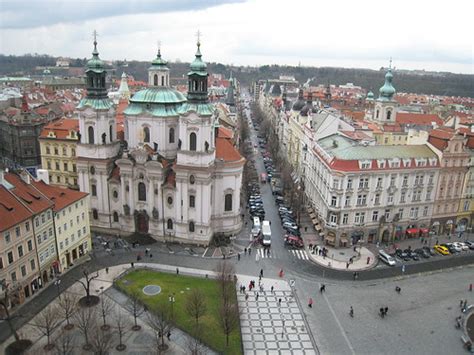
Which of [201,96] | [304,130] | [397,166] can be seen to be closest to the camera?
[201,96]

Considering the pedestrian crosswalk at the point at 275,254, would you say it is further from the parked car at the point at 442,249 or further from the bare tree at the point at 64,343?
the bare tree at the point at 64,343

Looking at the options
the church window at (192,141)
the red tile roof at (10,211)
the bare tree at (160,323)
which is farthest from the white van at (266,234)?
the red tile roof at (10,211)

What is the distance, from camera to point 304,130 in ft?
323

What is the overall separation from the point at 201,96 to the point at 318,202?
89.4 feet

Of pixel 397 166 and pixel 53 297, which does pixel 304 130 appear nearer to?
pixel 397 166

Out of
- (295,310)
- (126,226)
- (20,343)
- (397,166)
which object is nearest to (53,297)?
(20,343)

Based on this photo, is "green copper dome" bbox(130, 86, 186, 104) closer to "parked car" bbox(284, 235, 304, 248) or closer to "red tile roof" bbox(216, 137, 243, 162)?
"red tile roof" bbox(216, 137, 243, 162)

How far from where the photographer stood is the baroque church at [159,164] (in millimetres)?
64688

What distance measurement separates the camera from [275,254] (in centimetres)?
6575

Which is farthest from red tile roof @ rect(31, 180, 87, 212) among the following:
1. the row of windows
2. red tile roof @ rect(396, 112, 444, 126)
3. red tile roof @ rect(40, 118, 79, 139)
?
red tile roof @ rect(396, 112, 444, 126)

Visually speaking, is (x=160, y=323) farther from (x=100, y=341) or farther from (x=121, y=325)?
(x=121, y=325)

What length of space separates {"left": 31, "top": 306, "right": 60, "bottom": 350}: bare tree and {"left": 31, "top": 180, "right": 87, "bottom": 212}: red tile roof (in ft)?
42.9

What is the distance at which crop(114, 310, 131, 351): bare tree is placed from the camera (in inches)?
1662

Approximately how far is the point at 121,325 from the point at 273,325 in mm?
15875
